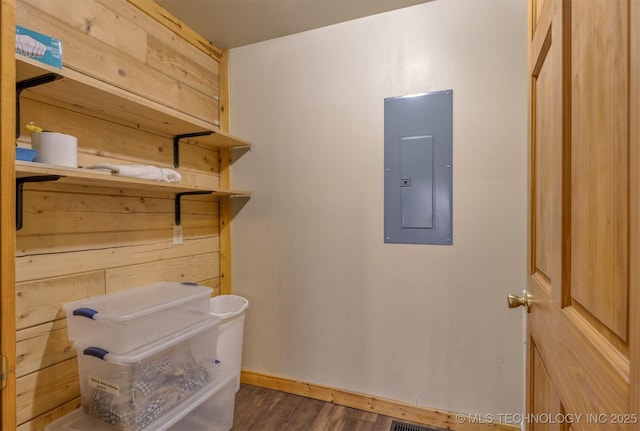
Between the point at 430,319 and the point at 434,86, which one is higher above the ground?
the point at 434,86

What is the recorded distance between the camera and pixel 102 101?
4.54 feet

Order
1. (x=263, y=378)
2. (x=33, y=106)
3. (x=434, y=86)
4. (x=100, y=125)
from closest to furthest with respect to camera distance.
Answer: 1. (x=33, y=106)
2. (x=100, y=125)
3. (x=434, y=86)
4. (x=263, y=378)

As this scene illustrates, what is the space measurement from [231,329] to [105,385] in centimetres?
78

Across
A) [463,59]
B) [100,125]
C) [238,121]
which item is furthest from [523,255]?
[100,125]

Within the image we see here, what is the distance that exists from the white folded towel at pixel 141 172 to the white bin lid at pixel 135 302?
54 cm

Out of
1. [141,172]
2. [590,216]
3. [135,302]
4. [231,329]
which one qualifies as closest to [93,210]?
[141,172]

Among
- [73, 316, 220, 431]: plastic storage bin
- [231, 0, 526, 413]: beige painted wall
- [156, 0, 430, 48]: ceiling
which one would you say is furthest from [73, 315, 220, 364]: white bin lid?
[156, 0, 430, 48]: ceiling

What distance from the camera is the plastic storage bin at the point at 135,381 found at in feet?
3.98

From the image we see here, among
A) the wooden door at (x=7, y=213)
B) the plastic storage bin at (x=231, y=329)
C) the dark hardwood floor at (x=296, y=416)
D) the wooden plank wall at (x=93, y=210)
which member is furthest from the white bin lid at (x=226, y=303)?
the wooden door at (x=7, y=213)

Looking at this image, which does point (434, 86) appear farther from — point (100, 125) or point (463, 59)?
point (100, 125)

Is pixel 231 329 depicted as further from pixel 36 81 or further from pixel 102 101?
pixel 36 81

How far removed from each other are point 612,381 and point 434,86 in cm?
170

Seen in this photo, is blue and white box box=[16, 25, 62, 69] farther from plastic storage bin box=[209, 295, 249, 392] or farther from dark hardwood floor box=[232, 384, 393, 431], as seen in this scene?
dark hardwood floor box=[232, 384, 393, 431]

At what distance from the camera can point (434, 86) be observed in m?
1.82
